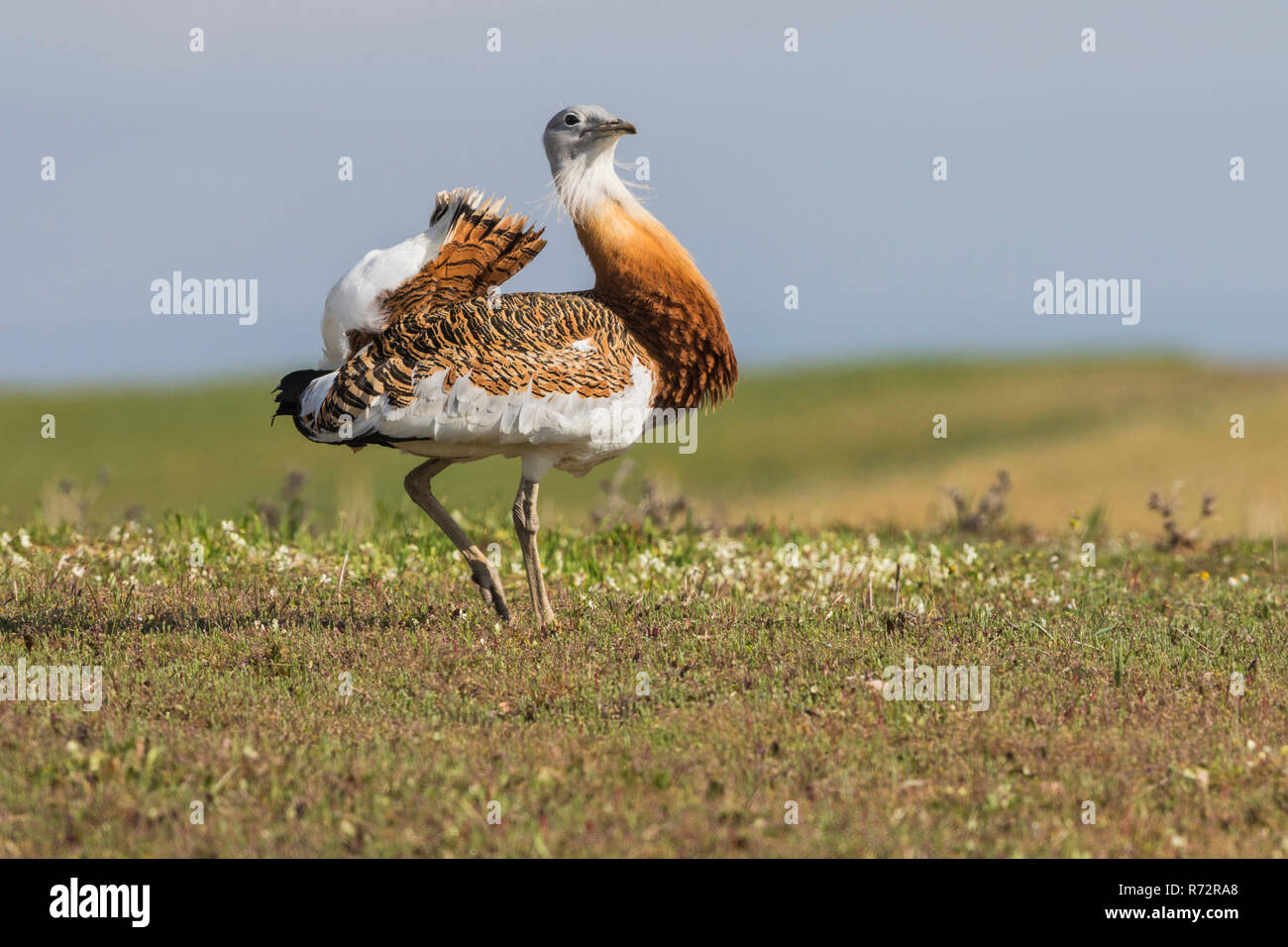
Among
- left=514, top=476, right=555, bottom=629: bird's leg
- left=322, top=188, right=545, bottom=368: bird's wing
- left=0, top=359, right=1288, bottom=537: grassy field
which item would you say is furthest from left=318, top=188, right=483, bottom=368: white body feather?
left=0, top=359, right=1288, bottom=537: grassy field

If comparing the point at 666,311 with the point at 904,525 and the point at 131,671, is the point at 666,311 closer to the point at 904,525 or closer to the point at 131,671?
the point at 131,671

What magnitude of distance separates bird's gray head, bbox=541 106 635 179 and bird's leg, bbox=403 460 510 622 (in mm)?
2145

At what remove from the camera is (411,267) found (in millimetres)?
8602

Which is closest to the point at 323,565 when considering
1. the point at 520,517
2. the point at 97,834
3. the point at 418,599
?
the point at 418,599

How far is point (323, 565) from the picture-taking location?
10523mm

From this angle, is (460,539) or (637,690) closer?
(637,690)

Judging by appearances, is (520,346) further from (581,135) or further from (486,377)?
(581,135)

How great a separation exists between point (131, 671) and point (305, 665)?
37.0 inches

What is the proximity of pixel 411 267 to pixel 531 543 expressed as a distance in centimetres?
191

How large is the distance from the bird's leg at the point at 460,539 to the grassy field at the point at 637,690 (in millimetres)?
259

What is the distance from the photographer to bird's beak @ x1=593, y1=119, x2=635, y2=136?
8.57 meters

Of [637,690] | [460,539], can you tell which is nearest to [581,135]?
[460,539]

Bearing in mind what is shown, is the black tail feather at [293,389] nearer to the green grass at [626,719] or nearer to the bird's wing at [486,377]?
the bird's wing at [486,377]

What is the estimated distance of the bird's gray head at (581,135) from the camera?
8648 millimetres
